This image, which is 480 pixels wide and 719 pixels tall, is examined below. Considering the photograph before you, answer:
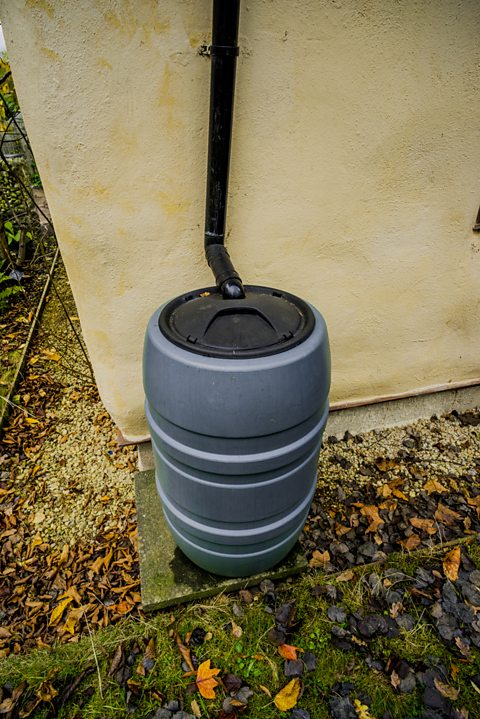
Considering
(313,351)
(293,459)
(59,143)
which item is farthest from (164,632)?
(59,143)

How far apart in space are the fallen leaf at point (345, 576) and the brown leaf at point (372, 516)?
0.30m

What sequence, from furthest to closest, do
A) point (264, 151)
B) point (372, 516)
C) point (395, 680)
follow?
1. point (372, 516)
2. point (264, 151)
3. point (395, 680)

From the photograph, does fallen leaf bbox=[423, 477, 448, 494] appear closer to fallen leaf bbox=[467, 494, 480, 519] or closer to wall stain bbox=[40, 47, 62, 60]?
fallen leaf bbox=[467, 494, 480, 519]

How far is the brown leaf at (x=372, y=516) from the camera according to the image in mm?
2305

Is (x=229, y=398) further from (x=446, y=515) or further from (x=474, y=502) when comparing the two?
(x=474, y=502)

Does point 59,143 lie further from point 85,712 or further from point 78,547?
point 85,712

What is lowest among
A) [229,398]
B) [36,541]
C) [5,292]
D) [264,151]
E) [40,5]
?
[36,541]

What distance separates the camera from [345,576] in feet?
6.70

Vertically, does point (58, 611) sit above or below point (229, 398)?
below

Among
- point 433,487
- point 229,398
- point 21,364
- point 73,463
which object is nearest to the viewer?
point 229,398

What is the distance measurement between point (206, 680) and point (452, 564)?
4.49 ft

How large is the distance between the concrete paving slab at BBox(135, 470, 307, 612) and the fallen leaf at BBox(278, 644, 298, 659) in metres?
0.29

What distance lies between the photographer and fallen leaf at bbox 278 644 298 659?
1733 millimetres

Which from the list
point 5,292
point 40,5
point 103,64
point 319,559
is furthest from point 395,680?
point 5,292
